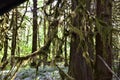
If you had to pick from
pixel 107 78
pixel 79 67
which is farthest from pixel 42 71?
pixel 107 78

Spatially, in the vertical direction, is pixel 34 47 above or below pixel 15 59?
below

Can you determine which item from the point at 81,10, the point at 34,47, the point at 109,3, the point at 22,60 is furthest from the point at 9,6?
the point at 34,47

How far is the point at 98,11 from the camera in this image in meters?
3.78

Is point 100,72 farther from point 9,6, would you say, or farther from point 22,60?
point 9,6

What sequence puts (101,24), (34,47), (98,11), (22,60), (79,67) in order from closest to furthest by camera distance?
(22,60), (101,24), (98,11), (79,67), (34,47)

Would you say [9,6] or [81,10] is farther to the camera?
[81,10]

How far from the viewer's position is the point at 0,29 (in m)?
3.88

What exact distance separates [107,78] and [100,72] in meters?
0.21

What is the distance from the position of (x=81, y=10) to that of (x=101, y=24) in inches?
8.0

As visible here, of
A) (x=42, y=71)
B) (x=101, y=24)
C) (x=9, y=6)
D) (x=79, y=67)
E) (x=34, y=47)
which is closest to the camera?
(x=9, y=6)

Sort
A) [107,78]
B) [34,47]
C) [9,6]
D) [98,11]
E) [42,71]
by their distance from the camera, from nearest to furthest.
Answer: [9,6] < [98,11] < [107,78] < [42,71] < [34,47]

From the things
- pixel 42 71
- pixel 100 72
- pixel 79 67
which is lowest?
pixel 42 71

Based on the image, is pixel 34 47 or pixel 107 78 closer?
pixel 107 78

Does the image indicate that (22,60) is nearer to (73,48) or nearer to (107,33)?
(107,33)
